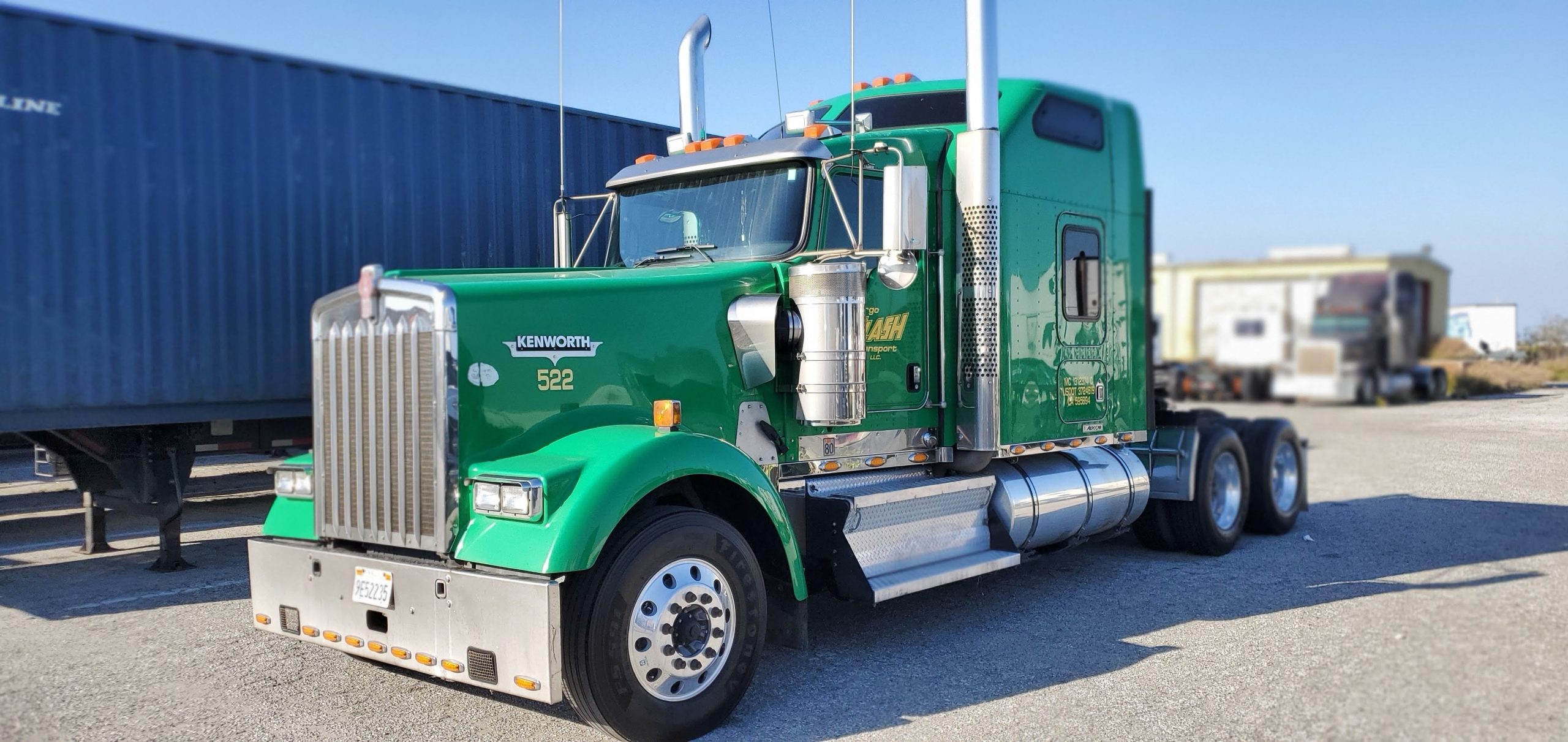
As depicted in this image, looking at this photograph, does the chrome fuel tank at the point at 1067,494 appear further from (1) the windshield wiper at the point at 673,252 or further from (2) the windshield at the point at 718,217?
(1) the windshield wiper at the point at 673,252

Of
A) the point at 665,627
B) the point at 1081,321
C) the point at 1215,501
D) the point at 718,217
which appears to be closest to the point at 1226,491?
the point at 1215,501

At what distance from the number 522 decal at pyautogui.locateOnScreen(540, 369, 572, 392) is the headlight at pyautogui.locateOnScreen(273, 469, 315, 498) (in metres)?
1.24

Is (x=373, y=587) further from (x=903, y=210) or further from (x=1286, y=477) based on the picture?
(x=1286, y=477)

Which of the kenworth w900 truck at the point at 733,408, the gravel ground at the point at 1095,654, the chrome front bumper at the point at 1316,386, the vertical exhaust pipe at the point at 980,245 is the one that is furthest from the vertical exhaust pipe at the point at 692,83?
the chrome front bumper at the point at 1316,386

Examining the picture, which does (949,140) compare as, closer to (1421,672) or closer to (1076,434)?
(1076,434)

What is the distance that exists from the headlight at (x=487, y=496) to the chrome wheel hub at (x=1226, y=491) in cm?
615

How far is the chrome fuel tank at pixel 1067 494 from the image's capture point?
6555 millimetres

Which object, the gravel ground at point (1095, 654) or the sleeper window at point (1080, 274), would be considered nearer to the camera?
the gravel ground at point (1095, 654)

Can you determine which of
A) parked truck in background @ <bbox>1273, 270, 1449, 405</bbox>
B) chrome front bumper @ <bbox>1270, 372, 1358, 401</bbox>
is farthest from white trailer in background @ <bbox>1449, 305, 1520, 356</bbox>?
chrome front bumper @ <bbox>1270, 372, 1358, 401</bbox>

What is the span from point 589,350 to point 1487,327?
3245 millimetres

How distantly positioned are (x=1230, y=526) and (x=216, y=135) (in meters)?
8.09

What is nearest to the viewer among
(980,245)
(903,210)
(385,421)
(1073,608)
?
(385,421)

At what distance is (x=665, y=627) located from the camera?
14.1ft

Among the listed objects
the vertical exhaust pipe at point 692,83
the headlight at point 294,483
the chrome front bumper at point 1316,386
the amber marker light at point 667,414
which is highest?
the vertical exhaust pipe at point 692,83
